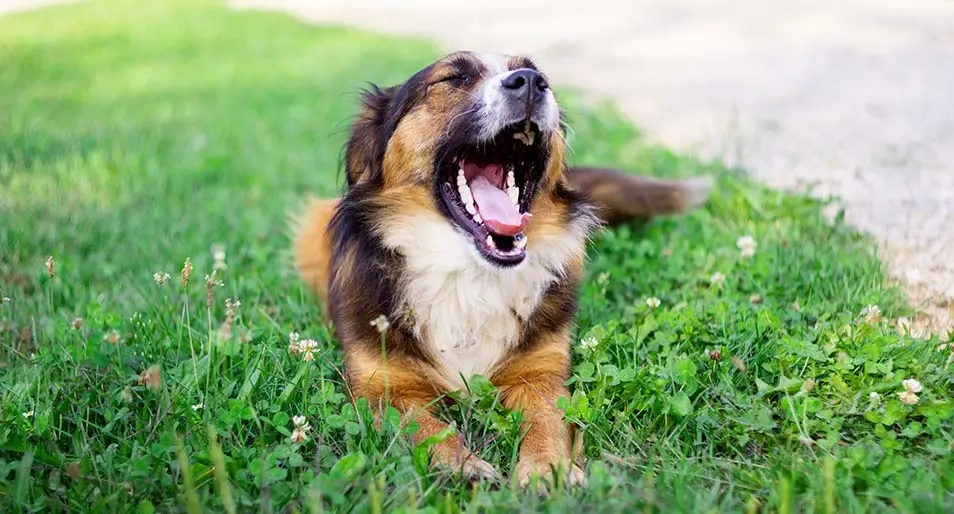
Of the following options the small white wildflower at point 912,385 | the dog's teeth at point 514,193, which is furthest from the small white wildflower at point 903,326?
the dog's teeth at point 514,193

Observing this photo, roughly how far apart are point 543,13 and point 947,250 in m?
11.0

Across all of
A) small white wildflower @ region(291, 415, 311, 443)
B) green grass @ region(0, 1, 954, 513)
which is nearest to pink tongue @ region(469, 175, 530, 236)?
green grass @ region(0, 1, 954, 513)

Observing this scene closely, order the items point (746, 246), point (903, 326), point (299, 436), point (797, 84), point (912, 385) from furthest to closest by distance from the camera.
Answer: point (797, 84), point (746, 246), point (903, 326), point (912, 385), point (299, 436)

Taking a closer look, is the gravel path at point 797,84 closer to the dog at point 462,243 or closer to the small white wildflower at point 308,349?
the dog at point 462,243

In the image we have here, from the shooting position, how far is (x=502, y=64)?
11.7ft

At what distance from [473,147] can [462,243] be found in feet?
1.28

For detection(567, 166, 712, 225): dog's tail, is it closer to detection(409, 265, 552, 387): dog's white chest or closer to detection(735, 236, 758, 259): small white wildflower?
detection(735, 236, 758, 259): small white wildflower

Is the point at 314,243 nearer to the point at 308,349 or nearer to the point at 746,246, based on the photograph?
the point at 308,349

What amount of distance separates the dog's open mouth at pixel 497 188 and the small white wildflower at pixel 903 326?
4.70ft

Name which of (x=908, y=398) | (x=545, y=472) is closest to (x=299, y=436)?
(x=545, y=472)

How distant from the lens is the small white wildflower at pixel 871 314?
3137 mm

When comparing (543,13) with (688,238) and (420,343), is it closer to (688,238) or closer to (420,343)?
(688,238)

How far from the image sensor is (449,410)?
3.11m

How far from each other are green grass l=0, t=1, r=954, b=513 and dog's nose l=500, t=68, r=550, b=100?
948mm
